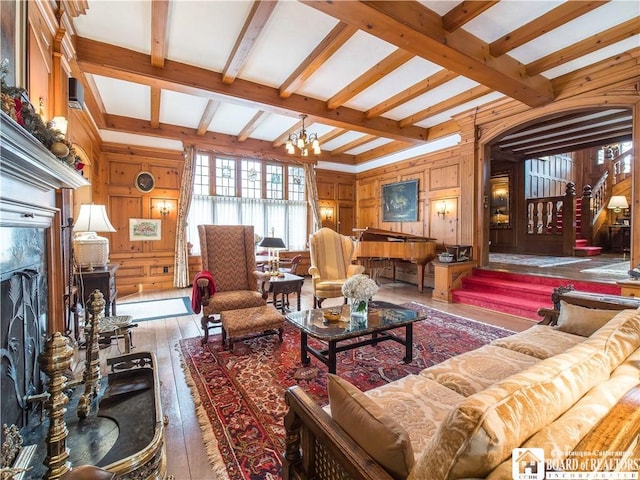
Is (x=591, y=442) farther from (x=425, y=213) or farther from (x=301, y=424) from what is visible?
(x=425, y=213)

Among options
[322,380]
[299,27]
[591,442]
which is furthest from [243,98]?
[591,442]

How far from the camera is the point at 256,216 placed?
24.4 feet

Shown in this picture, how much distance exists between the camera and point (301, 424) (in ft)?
3.78

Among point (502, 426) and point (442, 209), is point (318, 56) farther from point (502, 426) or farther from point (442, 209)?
point (442, 209)

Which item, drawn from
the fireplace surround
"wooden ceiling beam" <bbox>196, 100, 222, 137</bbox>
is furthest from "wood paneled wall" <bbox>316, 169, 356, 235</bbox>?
the fireplace surround

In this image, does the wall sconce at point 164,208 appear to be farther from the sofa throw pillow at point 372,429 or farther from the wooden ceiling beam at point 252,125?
the sofa throw pillow at point 372,429

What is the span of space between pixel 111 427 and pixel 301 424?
1020 millimetres

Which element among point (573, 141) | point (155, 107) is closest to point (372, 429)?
point (155, 107)

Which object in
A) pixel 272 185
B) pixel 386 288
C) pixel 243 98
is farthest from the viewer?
pixel 272 185

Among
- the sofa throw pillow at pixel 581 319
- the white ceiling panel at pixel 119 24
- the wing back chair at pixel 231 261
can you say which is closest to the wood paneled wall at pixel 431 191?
the sofa throw pillow at pixel 581 319

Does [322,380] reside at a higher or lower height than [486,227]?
lower

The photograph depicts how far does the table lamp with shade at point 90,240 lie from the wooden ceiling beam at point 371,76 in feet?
11.5

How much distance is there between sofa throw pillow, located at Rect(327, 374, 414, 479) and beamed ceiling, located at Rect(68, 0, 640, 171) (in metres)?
2.60

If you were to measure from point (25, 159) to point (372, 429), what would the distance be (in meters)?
1.72
